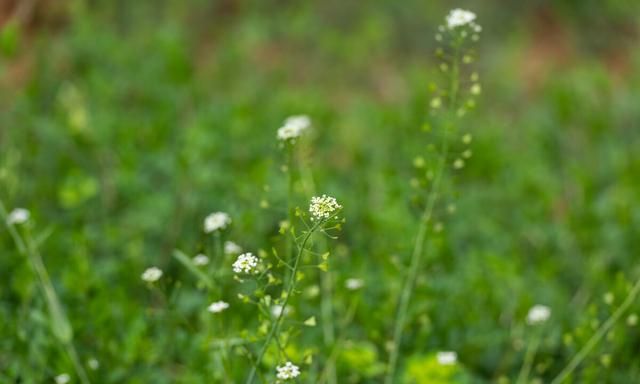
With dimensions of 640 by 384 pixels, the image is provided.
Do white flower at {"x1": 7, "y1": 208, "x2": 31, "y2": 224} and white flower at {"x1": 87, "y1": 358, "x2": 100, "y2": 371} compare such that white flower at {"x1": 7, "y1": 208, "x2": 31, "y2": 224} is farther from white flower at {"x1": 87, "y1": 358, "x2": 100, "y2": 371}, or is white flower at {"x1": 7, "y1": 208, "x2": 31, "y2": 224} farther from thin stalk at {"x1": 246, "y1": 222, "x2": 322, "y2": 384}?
thin stalk at {"x1": 246, "y1": 222, "x2": 322, "y2": 384}

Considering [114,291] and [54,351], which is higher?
[114,291]

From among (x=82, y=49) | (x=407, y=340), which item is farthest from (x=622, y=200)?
(x=82, y=49)

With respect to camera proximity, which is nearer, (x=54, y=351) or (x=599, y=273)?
(x=54, y=351)

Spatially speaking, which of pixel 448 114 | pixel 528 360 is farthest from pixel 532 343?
pixel 448 114

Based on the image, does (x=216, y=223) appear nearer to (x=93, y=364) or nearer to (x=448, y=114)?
(x=93, y=364)

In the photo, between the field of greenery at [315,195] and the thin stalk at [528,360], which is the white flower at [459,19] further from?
the thin stalk at [528,360]

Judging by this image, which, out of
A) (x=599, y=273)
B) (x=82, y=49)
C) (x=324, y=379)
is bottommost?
(x=324, y=379)


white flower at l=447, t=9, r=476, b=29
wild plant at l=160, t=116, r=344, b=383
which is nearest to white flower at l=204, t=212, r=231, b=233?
wild plant at l=160, t=116, r=344, b=383

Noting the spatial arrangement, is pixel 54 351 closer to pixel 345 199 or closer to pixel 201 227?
pixel 201 227
